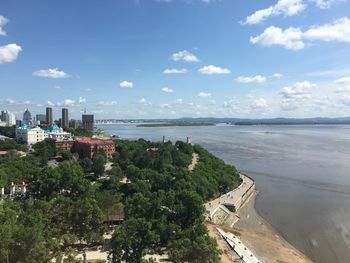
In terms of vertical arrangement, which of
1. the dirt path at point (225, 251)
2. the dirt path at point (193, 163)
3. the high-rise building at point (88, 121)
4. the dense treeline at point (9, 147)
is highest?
the high-rise building at point (88, 121)

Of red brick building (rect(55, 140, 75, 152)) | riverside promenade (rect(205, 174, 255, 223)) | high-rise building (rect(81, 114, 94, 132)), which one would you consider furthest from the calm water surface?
high-rise building (rect(81, 114, 94, 132))

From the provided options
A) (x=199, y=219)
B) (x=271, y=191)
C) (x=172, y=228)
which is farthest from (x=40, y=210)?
(x=271, y=191)

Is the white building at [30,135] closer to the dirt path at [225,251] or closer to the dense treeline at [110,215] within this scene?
the dense treeline at [110,215]

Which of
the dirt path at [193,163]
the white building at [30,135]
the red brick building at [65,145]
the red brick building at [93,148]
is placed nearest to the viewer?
the dirt path at [193,163]

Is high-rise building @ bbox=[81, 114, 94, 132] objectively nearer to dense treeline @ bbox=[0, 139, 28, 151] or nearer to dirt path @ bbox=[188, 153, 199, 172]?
dense treeline @ bbox=[0, 139, 28, 151]

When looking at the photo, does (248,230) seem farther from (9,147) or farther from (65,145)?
(9,147)

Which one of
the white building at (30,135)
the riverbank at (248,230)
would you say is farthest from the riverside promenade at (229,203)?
the white building at (30,135)

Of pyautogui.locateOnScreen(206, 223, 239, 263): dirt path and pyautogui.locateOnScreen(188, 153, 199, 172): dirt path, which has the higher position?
pyautogui.locateOnScreen(188, 153, 199, 172): dirt path
